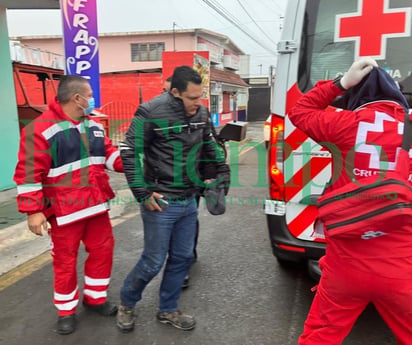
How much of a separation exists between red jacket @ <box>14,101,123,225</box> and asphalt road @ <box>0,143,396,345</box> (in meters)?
0.86

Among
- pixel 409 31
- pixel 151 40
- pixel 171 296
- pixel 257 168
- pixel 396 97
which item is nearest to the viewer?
pixel 396 97

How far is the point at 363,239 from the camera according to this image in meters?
1.65

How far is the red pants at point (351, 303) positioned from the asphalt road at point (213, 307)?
2.57ft

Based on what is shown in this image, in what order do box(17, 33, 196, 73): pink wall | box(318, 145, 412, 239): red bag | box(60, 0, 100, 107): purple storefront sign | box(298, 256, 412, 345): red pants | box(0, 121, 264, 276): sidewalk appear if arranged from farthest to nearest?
box(17, 33, 196, 73): pink wall → box(60, 0, 100, 107): purple storefront sign → box(0, 121, 264, 276): sidewalk → box(298, 256, 412, 345): red pants → box(318, 145, 412, 239): red bag

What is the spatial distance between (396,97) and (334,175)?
457 mm

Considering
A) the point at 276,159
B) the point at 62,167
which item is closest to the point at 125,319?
the point at 62,167

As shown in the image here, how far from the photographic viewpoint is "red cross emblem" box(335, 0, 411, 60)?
96.6 inches

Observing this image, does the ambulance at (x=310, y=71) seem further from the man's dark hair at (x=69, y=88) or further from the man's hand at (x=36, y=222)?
the man's hand at (x=36, y=222)

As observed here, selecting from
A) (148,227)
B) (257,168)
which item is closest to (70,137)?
(148,227)

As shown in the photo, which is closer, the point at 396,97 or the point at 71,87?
the point at 396,97

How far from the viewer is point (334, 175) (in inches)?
74.5

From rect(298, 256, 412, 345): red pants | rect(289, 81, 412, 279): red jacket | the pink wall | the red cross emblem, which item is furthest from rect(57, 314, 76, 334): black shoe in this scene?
the pink wall

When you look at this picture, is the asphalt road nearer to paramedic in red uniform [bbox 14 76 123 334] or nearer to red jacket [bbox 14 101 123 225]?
paramedic in red uniform [bbox 14 76 123 334]

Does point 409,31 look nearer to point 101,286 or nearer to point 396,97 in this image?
point 396,97
